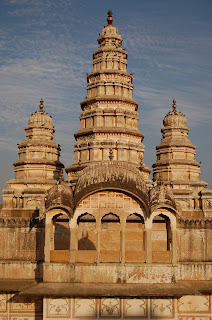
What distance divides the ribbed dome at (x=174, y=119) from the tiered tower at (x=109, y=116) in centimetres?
840

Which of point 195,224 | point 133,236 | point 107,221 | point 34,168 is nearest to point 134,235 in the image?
point 133,236

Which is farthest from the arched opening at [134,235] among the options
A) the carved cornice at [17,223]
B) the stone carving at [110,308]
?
the stone carving at [110,308]

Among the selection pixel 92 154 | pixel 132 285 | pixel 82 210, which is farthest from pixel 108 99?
pixel 132 285

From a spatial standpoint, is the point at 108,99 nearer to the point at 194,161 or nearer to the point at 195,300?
the point at 194,161

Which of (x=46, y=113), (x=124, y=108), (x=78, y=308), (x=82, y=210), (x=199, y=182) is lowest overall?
(x=78, y=308)

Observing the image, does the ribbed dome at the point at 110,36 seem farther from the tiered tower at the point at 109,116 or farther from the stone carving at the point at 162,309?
the stone carving at the point at 162,309

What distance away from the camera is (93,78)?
3416 cm

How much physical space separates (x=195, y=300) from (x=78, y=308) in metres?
6.01

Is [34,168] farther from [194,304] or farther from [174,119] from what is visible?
[194,304]

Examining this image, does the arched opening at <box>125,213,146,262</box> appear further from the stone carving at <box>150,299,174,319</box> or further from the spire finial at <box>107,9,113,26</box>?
the spire finial at <box>107,9,113,26</box>

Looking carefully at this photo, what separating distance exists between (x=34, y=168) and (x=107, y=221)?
43.4 ft

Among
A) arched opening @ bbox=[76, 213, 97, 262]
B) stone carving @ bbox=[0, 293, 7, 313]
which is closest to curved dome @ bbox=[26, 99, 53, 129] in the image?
arched opening @ bbox=[76, 213, 97, 262]

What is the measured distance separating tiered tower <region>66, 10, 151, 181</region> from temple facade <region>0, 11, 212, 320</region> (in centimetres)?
9

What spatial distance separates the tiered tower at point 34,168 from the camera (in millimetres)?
35000
